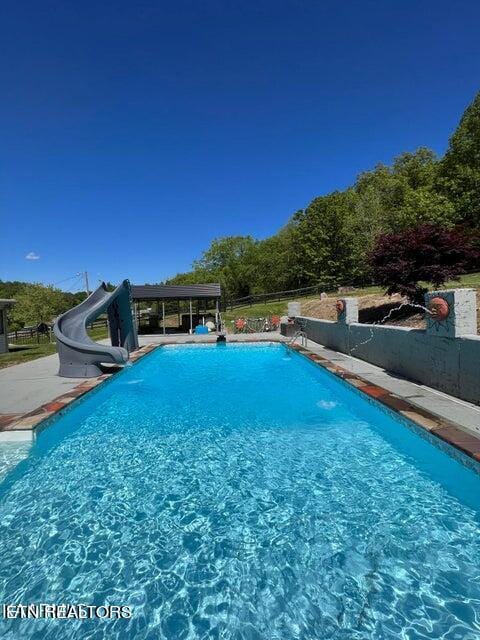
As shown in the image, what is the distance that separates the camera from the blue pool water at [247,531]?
2.25 m

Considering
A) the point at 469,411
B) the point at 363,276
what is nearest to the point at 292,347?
the point at 469,411

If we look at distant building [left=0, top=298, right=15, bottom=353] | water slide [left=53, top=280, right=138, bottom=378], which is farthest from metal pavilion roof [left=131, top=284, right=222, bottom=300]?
water slide [left=53, top=280, right=138, bottom=378]

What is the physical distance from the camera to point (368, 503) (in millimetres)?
3521

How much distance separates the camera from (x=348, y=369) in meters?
8.62

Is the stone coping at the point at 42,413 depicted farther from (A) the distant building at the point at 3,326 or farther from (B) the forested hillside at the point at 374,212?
(B) the forested hillside at the point at 374,212

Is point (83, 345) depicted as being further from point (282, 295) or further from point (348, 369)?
point (282, 295)

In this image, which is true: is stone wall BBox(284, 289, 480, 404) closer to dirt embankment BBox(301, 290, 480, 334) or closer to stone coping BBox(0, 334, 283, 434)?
dirt embankment BBox(301, 290, 480, 334)

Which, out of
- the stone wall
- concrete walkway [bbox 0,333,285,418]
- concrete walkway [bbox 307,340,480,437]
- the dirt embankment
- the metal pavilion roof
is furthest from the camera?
the metal pavilion roof

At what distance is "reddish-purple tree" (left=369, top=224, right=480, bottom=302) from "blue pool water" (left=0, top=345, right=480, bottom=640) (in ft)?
23.6

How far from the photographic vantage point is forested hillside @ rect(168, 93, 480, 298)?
88.1ft

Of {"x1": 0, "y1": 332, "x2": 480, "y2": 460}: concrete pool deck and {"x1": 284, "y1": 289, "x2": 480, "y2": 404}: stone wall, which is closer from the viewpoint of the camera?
{"x1": 0, "y1": 332, "x2": 480, "y2": 460}: concrete pool deck

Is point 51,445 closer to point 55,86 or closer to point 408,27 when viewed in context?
point 55,86

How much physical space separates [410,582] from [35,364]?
11370 millimetres

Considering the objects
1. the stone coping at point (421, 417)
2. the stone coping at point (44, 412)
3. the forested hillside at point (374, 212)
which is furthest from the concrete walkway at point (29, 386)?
the forested hillside at point (374, 212)
